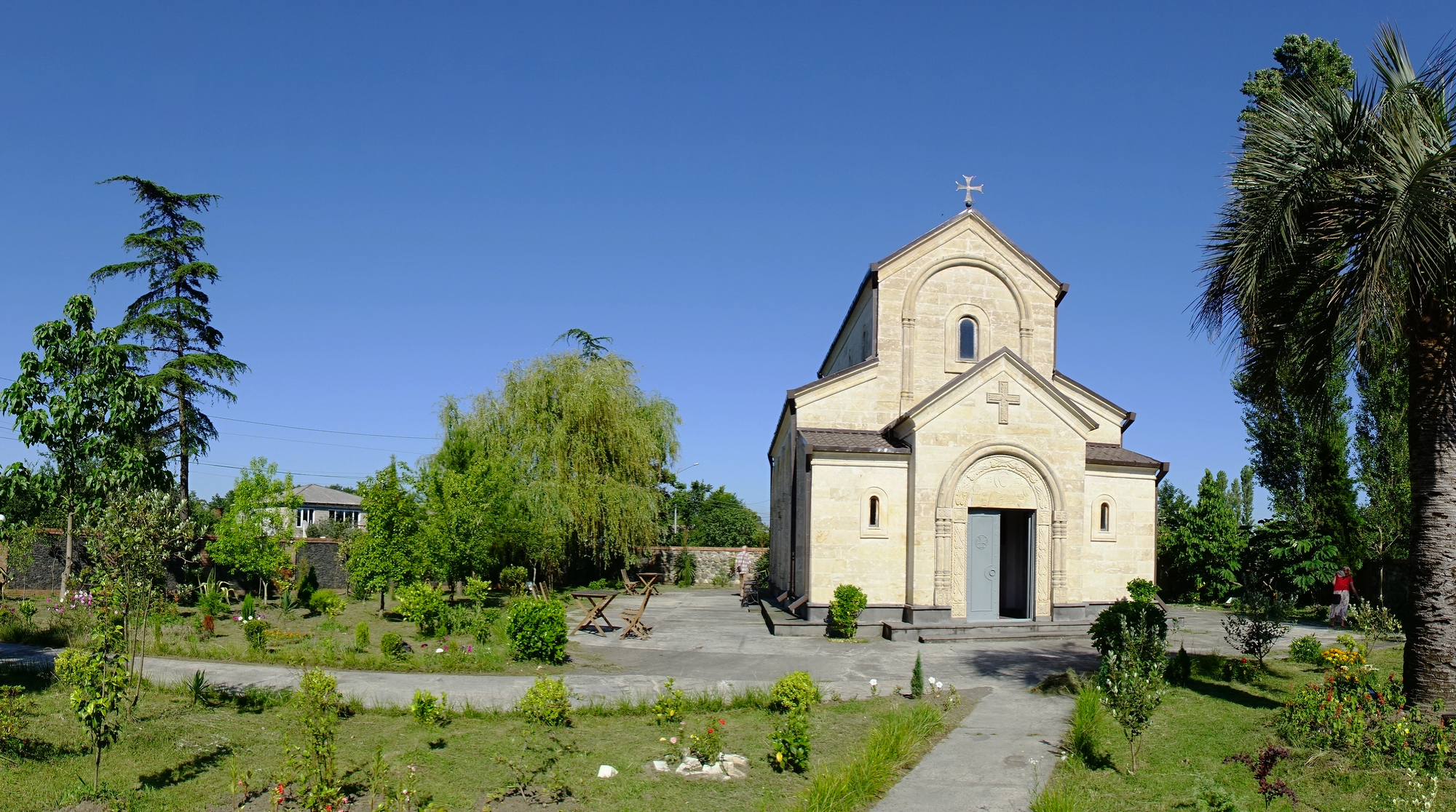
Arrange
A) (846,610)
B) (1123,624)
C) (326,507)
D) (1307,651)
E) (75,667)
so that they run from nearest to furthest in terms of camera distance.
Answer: (75,667) < (1123,624) < (1307,651) < (846,610) < (326,507)

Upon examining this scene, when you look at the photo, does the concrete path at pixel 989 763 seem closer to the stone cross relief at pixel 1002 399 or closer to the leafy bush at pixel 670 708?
the leafy bush at pixel 670 708

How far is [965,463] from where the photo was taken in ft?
65.3

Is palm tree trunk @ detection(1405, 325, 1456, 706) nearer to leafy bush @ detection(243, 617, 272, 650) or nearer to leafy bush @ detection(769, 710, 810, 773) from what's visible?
leafy bush @ detection(769, 710, 810, 773)

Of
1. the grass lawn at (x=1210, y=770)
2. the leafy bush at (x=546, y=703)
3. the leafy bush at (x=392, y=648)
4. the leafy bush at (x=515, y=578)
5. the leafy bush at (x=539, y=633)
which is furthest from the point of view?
the leafy bush at (x=515, y=578)

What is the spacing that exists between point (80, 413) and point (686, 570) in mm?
28117

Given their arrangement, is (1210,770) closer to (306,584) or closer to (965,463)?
(965,463)

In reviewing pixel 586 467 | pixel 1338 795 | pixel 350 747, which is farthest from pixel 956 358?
pixel 350 747

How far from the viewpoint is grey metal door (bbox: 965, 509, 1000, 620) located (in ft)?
66.0

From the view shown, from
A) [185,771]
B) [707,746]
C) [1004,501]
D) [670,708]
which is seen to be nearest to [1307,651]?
[1004,501]

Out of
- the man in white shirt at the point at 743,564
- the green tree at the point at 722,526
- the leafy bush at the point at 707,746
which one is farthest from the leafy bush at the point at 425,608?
the green tree at the point at 722,526

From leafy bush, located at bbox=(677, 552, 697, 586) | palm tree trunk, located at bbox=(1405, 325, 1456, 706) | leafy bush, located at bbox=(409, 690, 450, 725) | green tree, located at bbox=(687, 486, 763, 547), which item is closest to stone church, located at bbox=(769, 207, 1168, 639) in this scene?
palm tree trunk, located at bbox=(1405, 325, 1456, 706)

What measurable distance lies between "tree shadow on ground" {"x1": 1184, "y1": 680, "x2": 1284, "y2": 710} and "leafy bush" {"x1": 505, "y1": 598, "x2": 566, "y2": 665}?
10.2m

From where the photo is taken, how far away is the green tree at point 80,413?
37.7 feet

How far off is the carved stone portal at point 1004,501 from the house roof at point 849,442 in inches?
A: 70.3
